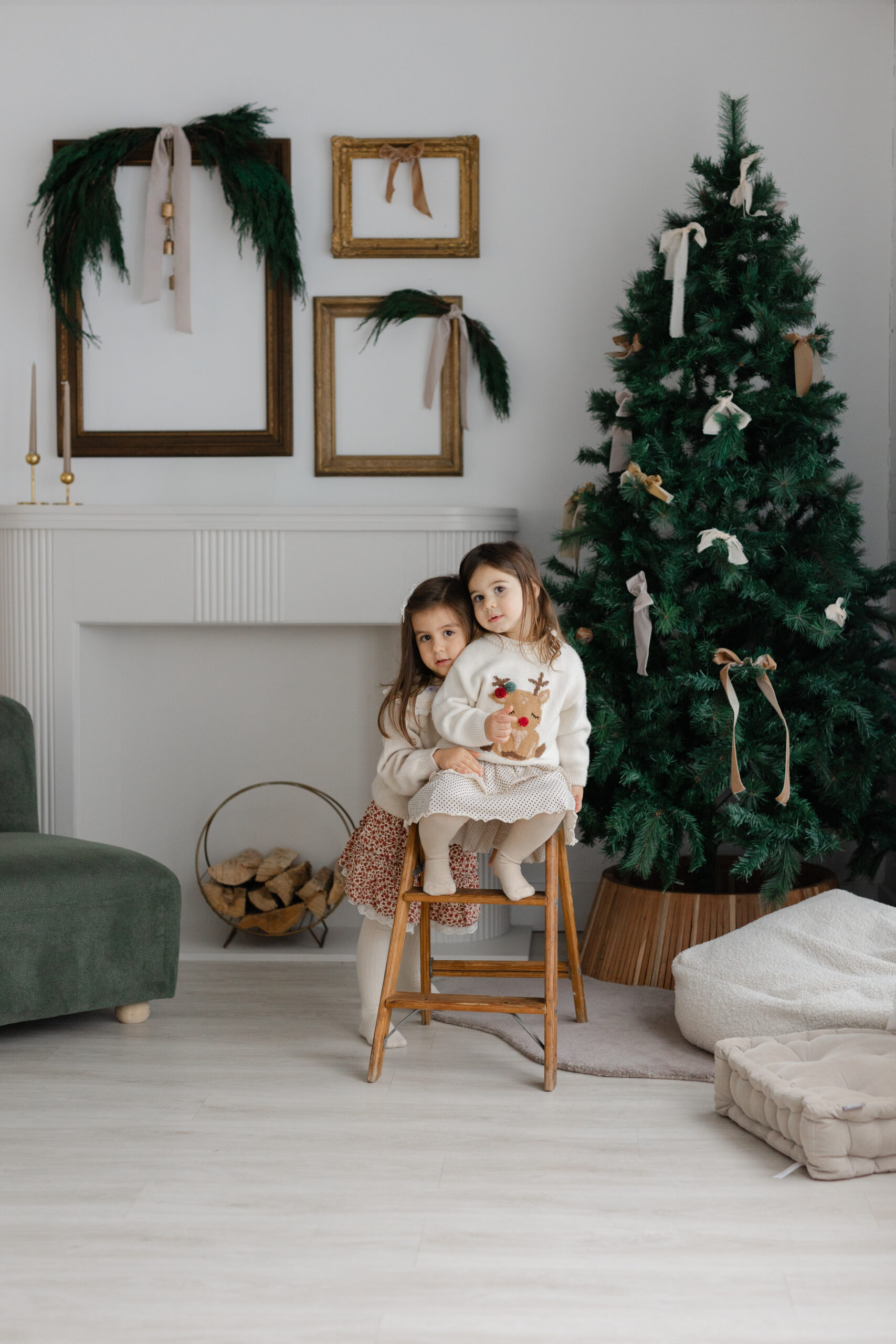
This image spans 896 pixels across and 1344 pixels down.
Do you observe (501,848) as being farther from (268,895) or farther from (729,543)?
(268,895)

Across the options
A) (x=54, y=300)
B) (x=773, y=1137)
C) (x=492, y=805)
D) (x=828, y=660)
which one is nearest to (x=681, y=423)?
(x=828, y=660)

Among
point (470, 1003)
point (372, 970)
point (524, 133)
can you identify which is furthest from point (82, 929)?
point (524, 133)

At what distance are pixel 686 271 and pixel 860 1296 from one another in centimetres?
210

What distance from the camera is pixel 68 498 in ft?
10.4

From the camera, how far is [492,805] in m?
2.17

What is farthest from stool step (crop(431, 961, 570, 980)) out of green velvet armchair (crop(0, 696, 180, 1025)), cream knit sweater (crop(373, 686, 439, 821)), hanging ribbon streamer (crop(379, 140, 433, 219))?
hanging ribbon streamer (crop(379, 140, 433, 219))

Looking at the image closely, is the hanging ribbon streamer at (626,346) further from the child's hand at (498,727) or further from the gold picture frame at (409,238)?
the child's hand at (498,727)

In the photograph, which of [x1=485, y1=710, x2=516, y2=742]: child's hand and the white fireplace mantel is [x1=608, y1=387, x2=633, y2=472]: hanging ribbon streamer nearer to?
the white fireplace mantel

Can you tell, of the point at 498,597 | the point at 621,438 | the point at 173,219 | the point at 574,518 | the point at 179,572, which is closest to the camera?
the point at 498,597

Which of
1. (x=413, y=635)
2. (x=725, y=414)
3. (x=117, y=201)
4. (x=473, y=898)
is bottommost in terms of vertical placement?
(x=473, y=898)

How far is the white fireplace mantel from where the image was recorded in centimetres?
307

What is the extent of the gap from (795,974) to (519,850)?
594mm

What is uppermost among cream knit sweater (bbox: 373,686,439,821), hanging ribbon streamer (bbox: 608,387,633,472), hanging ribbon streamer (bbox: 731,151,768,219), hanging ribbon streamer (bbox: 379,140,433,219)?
hanging ribbon streamer (bbox: 379,140,433,219)

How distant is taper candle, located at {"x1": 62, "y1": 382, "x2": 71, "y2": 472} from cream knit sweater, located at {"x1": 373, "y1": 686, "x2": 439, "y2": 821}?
1338 millimetres
